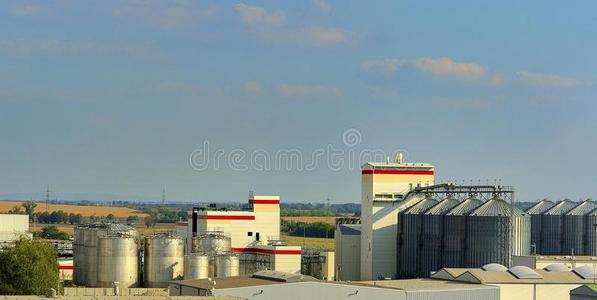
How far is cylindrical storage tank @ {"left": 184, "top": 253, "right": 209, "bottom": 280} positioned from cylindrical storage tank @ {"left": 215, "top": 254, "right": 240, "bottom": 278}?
116 cm

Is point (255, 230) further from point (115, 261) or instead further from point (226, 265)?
point (115, 261)

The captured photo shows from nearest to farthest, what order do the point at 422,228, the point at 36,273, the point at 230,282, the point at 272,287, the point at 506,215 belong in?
1. the point at 272,287
2. the point at 230,282
3. the point at 36,273
4. the point at 506,215
5. the point at 422,228

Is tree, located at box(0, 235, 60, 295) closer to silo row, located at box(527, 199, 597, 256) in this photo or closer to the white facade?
the white facade

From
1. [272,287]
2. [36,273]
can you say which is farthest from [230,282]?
[36,273]

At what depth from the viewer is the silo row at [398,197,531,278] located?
93.1m

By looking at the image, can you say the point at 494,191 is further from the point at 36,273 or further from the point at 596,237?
the point at 36,273

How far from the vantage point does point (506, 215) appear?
9319 centimetres

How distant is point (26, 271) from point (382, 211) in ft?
113

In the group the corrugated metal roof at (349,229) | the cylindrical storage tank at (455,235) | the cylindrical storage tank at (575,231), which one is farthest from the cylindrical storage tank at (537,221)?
the cylindrical storage tank at (455,235)

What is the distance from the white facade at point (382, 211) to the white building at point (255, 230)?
795cm

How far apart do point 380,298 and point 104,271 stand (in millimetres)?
31835

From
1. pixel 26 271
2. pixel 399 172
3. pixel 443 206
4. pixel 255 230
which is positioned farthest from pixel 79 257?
pixel 443 206

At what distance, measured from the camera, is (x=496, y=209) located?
94.3 meters

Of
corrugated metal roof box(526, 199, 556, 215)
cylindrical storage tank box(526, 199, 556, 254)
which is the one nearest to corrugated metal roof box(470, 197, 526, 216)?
cylindrical storage tank box(526, 199, 556, 254)
